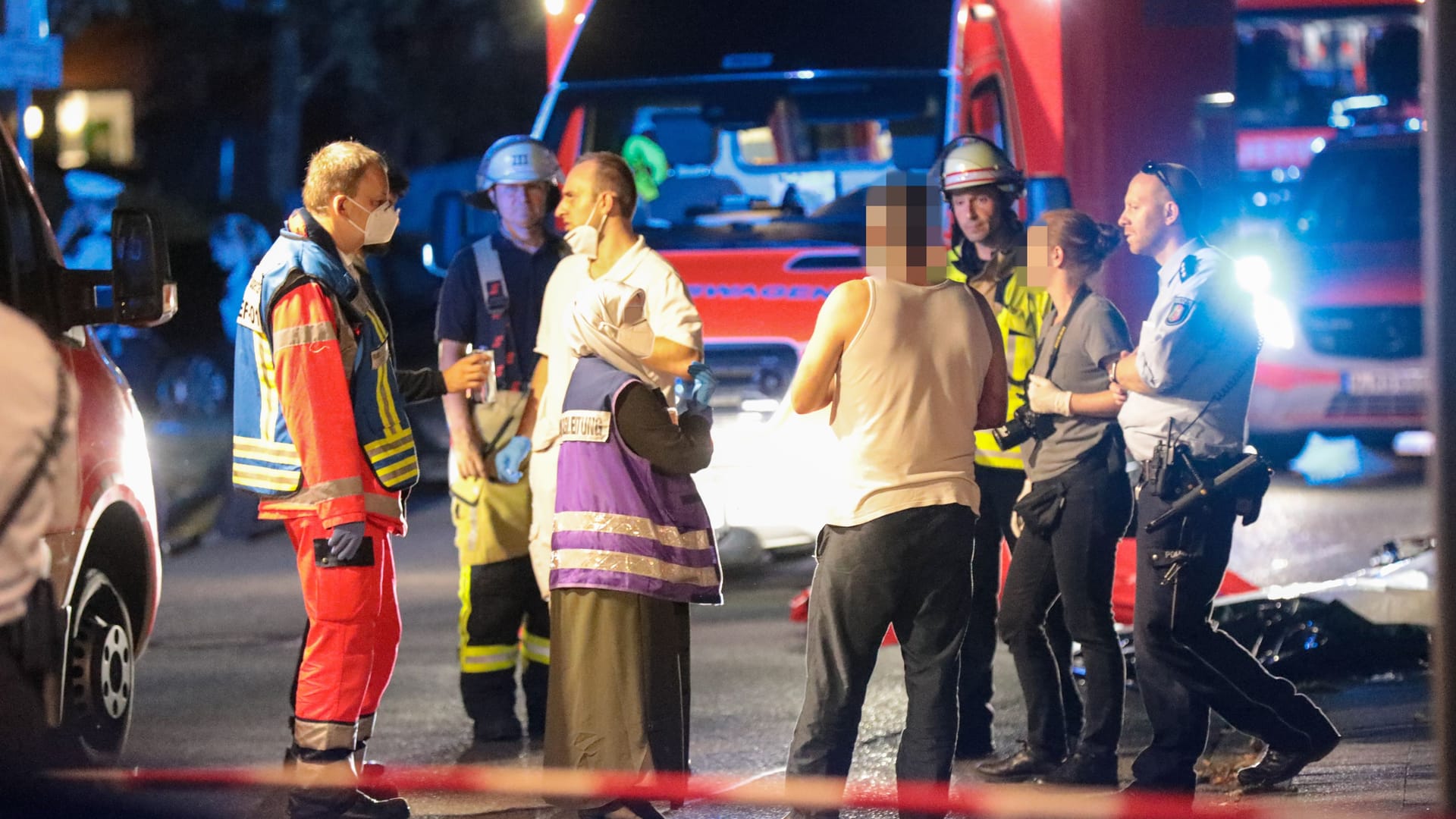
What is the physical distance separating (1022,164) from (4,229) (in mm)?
4805

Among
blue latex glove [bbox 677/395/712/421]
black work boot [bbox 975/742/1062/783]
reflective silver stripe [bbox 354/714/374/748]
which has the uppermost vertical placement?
blue latex glove [bbox 677/395/712/421]

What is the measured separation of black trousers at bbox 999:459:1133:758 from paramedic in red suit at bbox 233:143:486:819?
194cm

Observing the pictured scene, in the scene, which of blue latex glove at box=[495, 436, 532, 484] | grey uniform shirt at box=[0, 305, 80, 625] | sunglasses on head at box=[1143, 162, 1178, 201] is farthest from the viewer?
blue latex glove at box=[495, 436, 532, 484]

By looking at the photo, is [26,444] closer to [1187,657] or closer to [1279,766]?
[1187,657]

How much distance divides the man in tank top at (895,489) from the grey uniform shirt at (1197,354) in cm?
65

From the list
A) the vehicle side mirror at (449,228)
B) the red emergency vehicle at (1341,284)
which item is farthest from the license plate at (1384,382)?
the vehicle side mirror at (449,228)

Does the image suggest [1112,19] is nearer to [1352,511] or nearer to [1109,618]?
[1109,618]

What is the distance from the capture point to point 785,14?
30.2 ft

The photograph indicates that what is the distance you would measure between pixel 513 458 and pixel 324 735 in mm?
1575

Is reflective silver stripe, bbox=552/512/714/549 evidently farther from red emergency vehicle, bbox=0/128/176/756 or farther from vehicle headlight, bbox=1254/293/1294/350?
vehicle headlight, bbox=1254/293/1294/350

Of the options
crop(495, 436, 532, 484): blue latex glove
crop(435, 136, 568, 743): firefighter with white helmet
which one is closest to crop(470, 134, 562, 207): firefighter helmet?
crop(435, 136, 568, 743): firefighter with white helmet

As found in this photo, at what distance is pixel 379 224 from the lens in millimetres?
5750

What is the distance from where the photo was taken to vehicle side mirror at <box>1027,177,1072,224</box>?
7426 mm

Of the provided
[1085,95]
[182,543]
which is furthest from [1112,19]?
[182,543]
